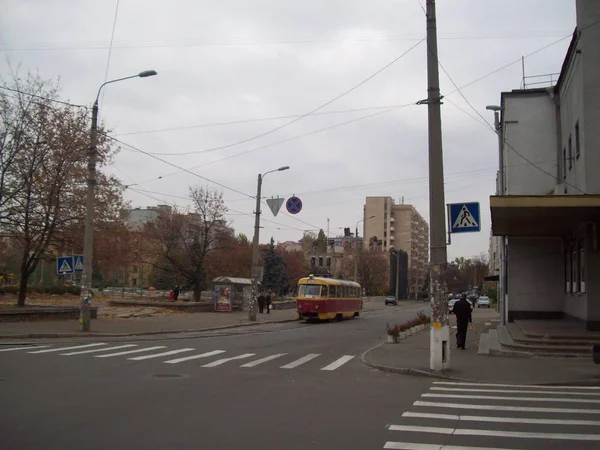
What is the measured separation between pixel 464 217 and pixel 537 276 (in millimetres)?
14826

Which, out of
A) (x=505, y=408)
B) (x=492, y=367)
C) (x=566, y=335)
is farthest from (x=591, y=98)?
(x=505, y=408)

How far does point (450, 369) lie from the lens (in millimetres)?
13961

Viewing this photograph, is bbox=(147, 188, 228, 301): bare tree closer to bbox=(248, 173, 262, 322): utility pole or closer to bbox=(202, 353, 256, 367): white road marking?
bbox=(248, 173, 262, 322): utility pole

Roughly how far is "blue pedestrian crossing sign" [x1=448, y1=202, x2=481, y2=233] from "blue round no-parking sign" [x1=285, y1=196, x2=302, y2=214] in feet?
58.2

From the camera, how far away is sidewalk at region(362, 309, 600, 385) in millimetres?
12727

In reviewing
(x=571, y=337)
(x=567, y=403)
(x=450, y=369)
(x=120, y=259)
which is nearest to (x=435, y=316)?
(x=450, y=369)

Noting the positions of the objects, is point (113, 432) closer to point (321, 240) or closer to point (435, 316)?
point (435, 316)

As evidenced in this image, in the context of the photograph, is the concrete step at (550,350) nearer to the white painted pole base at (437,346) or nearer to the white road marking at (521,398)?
the white painted pole base at (437,346)

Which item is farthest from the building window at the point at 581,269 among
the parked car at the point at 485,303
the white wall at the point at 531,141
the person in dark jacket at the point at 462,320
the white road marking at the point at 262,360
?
the parked car at the point at 485,303

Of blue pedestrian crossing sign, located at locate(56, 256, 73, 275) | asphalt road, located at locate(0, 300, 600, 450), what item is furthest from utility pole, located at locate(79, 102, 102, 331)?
asphalt road, located at locate(0, 300, 600, 450)

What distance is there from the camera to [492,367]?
571 inches

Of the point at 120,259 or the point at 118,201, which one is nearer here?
the point at 118,201

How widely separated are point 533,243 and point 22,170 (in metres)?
25.2

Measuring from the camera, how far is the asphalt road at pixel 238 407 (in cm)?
689
